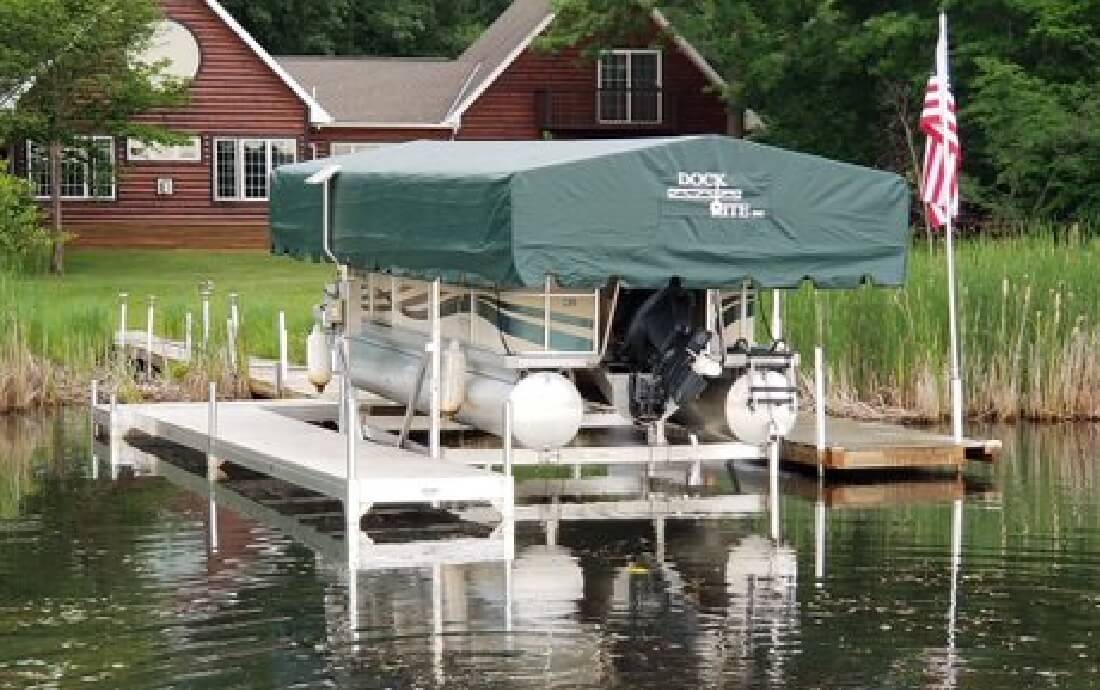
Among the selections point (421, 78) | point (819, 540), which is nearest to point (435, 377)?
point (819, 540)

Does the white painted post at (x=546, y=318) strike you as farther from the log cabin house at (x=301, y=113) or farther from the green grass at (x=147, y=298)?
the log cabin house at (x=301, y=113)

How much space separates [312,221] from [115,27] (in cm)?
3031

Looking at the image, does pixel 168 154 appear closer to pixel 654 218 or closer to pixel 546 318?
pixel 546 318

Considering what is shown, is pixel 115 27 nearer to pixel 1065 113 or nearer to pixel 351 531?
pixel 1065 113

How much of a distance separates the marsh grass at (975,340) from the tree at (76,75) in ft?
88.7

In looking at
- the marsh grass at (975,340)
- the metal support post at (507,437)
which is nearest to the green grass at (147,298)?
the marsh grass at (975,340)

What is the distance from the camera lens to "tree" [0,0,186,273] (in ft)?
168

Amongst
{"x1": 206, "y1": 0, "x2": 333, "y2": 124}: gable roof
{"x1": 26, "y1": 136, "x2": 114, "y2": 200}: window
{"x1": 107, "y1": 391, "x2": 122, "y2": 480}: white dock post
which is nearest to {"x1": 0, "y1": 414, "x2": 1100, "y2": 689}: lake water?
{"x1": 107, "y1": 391, "x2": 122, "y2": 480}: white dock post

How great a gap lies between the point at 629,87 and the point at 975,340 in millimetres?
37361

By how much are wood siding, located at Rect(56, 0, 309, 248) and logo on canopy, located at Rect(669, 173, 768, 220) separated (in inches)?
1608

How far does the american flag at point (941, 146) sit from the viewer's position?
24.7m

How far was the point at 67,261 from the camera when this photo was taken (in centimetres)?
5500

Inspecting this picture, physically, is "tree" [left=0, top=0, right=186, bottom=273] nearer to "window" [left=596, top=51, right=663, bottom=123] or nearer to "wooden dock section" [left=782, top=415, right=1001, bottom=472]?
"window" [left=596, top=51, right=663, bottom=123]

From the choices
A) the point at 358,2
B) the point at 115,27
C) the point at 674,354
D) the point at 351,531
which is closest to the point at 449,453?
the point at 674,354
